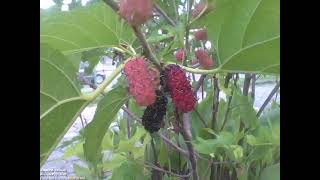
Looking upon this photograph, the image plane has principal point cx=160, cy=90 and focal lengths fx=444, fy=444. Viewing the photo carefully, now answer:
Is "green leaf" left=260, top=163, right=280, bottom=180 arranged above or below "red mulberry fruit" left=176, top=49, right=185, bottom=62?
below

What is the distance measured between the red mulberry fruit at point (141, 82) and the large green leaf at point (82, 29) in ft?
0.20

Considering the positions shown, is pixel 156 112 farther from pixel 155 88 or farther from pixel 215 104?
pixel 215 104

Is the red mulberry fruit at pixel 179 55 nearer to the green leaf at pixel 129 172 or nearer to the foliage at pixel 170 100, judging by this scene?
the foliage at pixel 170 100

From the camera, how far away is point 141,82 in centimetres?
41

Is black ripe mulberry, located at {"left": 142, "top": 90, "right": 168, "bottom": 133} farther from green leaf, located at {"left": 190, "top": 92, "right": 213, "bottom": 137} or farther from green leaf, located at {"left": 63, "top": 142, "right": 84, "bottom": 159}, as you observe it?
green leaf, located at {"left": 63, "top": 142, "right": 84, "bottom": 159}

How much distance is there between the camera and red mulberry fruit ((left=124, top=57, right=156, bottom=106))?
0.41 m

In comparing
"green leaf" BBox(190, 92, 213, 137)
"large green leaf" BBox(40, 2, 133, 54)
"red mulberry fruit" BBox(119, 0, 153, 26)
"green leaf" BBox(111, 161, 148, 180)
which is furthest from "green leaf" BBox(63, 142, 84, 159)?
"red mulberry fruit" BBox(119, 0, 153, 26)

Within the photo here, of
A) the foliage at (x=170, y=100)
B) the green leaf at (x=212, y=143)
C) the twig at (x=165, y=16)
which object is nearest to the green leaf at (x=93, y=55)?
the foliage at (x=170, y=100)

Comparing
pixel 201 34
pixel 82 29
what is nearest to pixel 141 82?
pixel 82 29

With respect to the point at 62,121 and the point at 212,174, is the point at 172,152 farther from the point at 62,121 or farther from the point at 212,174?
the point at 62,121

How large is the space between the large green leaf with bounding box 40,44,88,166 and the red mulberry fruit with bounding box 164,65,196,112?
0.28ft

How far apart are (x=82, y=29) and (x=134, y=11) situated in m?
0.11
